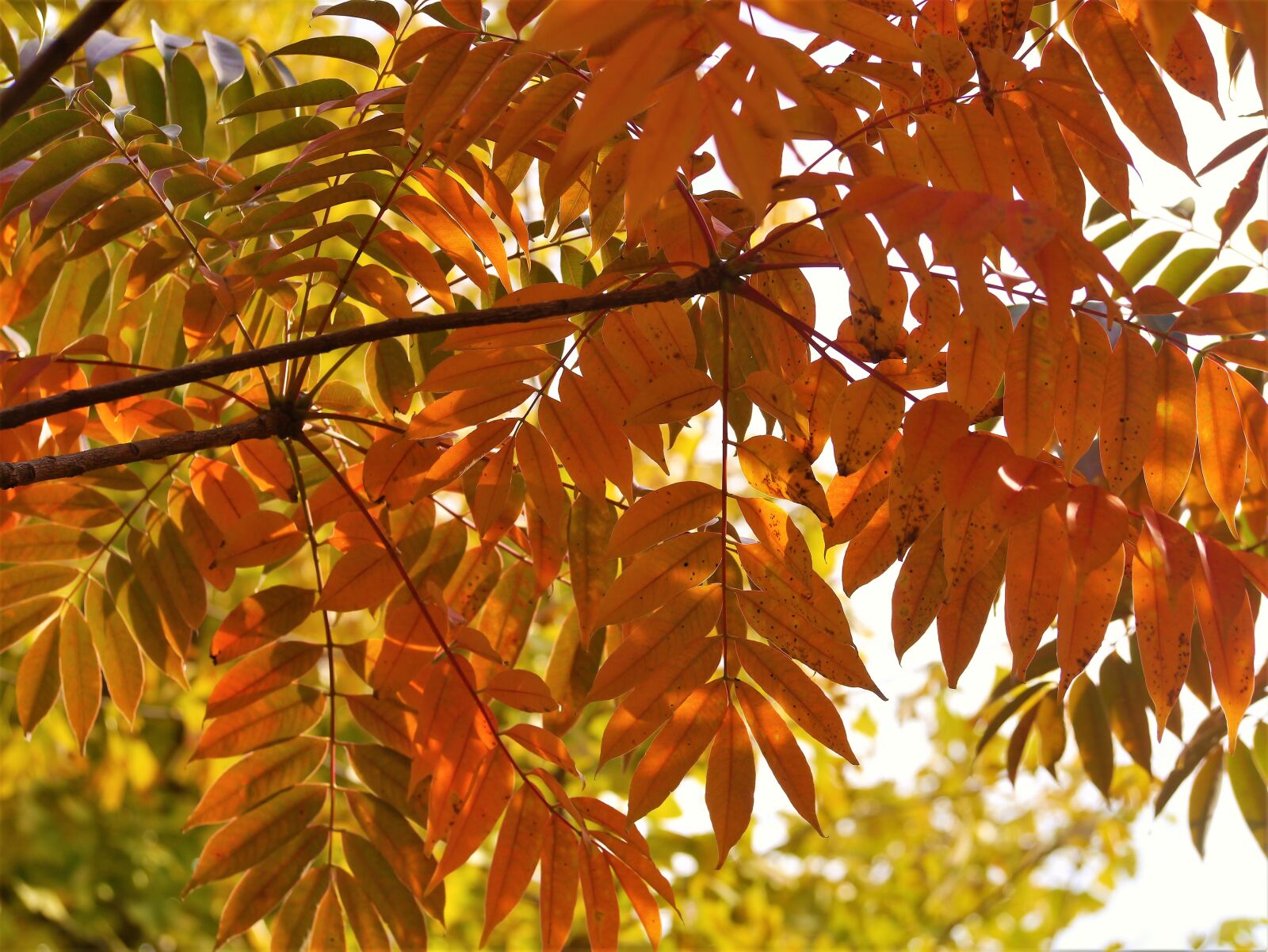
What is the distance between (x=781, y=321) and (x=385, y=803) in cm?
76

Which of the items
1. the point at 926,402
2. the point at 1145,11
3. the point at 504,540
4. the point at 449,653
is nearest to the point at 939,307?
the point at 926,402

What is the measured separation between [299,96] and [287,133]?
0.09 meters

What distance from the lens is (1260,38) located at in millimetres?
558

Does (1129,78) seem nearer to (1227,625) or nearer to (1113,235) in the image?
(1227,625)

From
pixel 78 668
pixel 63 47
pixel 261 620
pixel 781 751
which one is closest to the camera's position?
pixel 63 47

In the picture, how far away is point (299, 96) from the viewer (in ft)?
3.64

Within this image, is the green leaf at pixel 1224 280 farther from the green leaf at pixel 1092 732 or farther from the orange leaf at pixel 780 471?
the orange leaf at pixel 780 471

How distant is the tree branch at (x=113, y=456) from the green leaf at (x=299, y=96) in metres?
0.36

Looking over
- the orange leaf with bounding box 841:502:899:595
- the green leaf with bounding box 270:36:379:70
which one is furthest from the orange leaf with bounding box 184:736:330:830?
the green leaf with bounding box 270:36:379:70

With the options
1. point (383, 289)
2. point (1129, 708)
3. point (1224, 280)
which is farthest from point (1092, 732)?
point (383, 289)

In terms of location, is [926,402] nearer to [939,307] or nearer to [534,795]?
[939,307]

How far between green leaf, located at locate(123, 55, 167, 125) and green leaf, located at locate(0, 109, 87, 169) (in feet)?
1.20

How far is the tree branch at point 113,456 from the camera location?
830mm

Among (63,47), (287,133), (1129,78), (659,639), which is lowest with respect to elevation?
(659,639)
